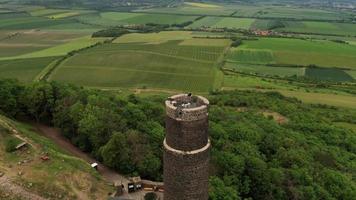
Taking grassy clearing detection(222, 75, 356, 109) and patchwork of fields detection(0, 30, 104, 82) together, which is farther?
patchwork of fields detection(0, 30, 104, 82)

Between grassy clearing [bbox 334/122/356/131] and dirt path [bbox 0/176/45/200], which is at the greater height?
dirt path [bbox 0/176/45/200]

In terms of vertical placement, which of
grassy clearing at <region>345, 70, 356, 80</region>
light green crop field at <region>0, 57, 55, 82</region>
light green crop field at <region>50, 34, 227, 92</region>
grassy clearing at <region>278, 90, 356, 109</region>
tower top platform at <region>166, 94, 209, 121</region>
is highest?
tower top platform at <region>166, 94, 209, 121</region>

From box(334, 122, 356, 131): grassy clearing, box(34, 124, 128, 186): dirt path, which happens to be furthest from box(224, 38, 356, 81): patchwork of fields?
box(34, 124, 128, 186): dirt path

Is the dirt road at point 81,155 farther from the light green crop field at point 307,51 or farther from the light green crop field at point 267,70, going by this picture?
the light green crop field at point 307,51

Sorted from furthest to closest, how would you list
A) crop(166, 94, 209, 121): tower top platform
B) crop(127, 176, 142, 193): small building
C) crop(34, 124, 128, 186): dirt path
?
crop(34, 124, 128, 186): dirt path → crop(127, 176, 142, 193): small building → crop(166, 94, 209, 121): tower top platform

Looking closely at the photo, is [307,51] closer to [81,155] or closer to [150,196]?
[81,155]

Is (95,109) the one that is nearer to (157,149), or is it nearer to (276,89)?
(157,149)

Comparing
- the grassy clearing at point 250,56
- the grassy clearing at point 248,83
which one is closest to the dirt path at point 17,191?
the grassy clearing at point 248,83

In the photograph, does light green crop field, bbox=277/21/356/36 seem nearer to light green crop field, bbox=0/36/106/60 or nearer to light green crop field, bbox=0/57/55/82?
light green crop field, bbox=0/36/106/60
